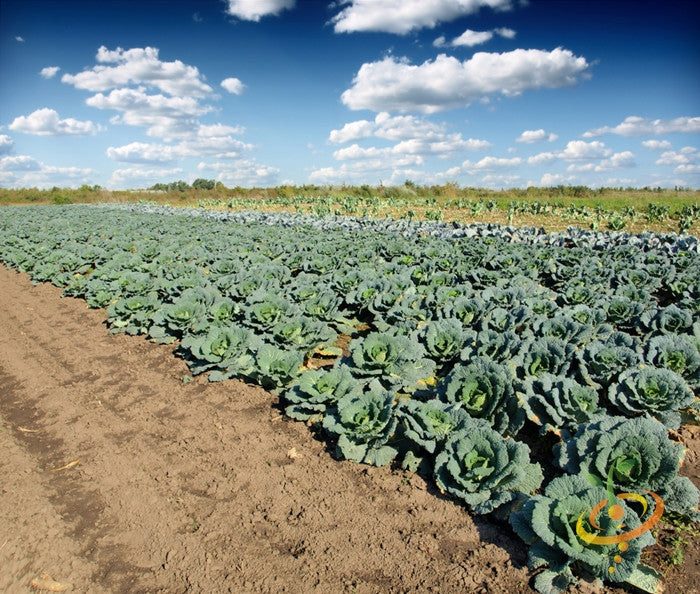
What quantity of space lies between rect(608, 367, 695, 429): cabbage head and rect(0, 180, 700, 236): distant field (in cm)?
1424

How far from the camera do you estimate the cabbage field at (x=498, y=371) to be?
241cm

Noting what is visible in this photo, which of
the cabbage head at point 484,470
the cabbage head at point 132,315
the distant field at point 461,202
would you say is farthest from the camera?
the distant field at point 461,202

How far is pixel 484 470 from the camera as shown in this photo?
8.79 feet

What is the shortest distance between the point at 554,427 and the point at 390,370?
141 centimetres

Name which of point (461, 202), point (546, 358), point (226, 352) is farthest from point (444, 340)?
point (461, 202)

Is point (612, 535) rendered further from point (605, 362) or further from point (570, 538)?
point (605, 362)

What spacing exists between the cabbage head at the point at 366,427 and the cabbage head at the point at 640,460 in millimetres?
1286

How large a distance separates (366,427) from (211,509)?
1.22m

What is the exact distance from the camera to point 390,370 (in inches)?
154

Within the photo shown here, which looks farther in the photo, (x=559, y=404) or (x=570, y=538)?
(x=559, y=404)

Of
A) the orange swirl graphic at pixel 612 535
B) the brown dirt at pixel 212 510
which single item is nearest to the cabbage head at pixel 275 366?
the brown dirt at pixel 212 510

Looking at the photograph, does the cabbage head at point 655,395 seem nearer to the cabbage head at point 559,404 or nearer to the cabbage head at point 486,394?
the cabbage head at point 559,404

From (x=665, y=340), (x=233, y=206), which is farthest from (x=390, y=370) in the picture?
(x=233, y=206)

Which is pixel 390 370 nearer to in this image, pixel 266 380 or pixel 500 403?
pixel 500 403
